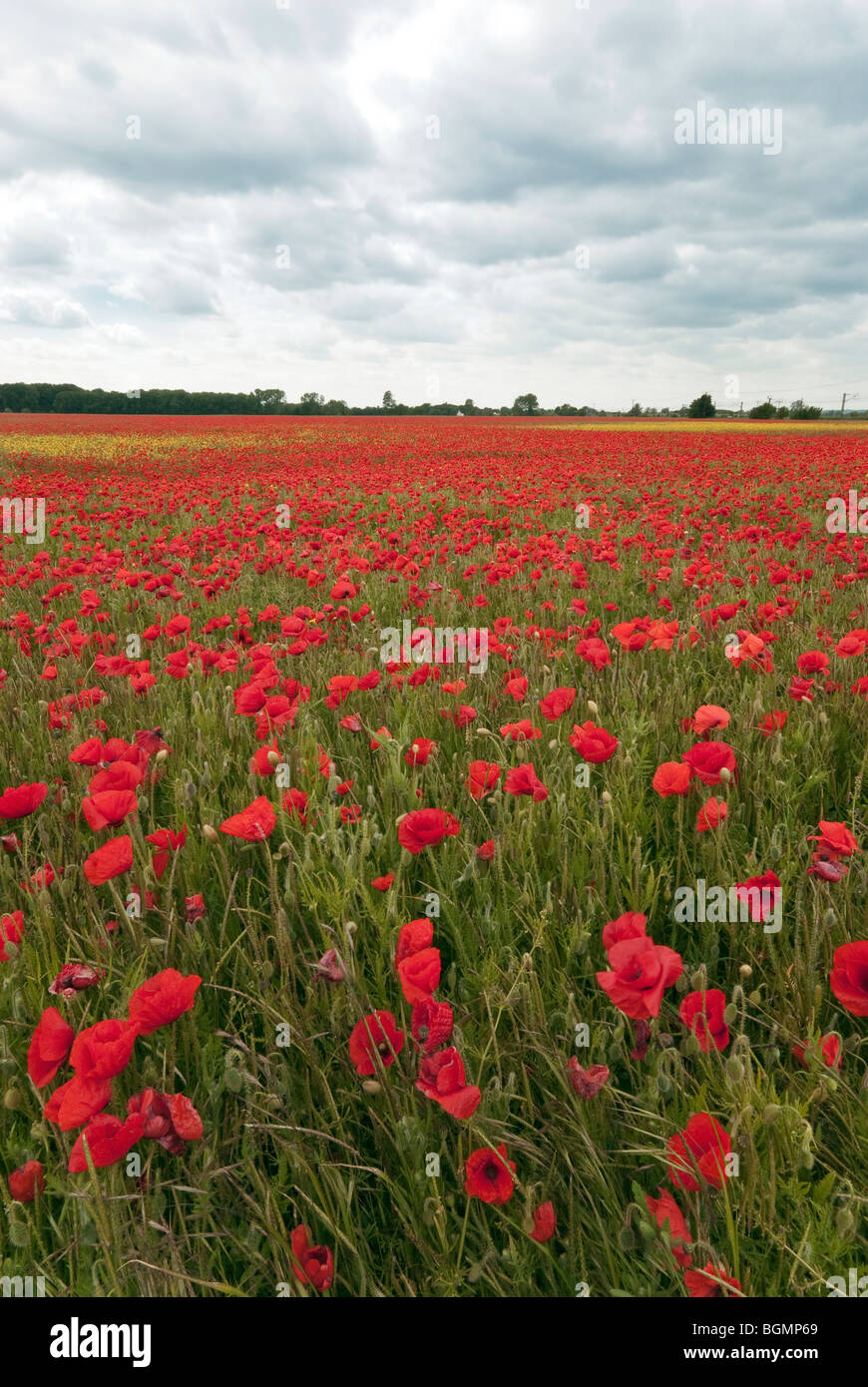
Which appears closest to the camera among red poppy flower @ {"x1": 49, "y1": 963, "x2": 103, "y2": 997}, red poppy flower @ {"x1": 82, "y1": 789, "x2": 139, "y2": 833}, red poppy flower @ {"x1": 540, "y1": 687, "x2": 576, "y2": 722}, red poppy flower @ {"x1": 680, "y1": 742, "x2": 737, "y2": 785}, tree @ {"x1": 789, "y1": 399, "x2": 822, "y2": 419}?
red poppy flower @ {"x1": 49, "y1": 963, "x2": 103, "y2": 997}

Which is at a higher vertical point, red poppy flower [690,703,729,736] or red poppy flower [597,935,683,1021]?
red poppy flower [690,703,729,736]

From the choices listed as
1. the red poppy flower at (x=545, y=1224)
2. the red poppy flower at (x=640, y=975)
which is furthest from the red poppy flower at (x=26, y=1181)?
the red poppy flower at (x=640, y=975)

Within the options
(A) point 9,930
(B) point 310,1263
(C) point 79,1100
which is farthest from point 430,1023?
(A) point 9,930

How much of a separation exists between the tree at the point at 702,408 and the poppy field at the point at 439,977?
224 feet

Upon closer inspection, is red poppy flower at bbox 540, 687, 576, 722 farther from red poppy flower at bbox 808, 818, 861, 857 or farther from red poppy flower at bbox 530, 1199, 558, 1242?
red poppy flower at bbox 530, 1199, 558, 1242

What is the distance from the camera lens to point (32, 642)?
14.4 ft

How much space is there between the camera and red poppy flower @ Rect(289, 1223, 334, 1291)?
1.08 m

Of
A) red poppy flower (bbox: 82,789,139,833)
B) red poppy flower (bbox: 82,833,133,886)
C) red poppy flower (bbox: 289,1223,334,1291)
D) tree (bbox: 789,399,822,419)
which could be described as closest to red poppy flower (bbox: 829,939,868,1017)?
red poppy flower (bbox: 289,1223,334,1291)

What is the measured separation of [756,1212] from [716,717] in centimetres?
122

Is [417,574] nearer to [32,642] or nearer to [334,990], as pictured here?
[32,642]

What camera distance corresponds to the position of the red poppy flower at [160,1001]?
1095 millimetres

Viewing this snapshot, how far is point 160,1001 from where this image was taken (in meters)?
1.10

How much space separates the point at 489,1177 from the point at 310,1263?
0.29m
